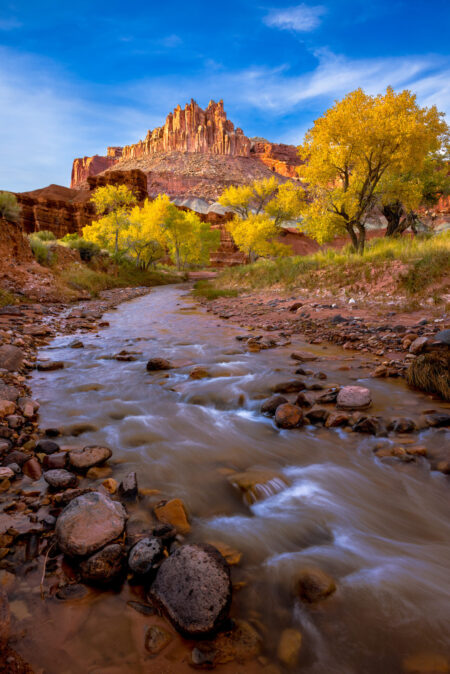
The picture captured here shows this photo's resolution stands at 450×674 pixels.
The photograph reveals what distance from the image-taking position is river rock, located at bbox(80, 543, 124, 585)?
1.78 metres

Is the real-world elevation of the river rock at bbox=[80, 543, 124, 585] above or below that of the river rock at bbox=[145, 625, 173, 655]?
above

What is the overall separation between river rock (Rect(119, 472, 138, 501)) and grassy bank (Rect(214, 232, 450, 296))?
33.2 feet

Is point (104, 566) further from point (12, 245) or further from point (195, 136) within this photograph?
point (195, 136)

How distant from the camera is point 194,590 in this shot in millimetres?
1641

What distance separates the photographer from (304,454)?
10.9 feet

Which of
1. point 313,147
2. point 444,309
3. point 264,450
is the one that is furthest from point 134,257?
point 264,450

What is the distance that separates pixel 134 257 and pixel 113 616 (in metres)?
39.3

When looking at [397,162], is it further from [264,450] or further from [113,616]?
[113,616]

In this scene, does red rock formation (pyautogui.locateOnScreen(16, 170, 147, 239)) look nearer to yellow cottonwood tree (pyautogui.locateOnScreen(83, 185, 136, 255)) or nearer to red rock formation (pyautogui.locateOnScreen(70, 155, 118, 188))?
yellow cottonwood tree (pyautogui.locateOnScreen(83, 185, 136, 255))

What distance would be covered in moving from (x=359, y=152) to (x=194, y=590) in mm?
19190

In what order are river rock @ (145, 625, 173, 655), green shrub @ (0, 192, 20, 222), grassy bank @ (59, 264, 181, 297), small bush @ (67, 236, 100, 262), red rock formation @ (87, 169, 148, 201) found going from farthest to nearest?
red rock formation @ (87, 169, 148, 201) → small bush @ (67, 236, 100, 262) → grassy bank @ (59, 264, 181, 297) → green shrub @ (0, 192, 20, 222) → river rock @ (145, 625, 173, 655)

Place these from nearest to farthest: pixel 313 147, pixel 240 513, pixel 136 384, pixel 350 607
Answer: pixel 350 607, pixel 240 513, pixel 136 384, pixel 313 147

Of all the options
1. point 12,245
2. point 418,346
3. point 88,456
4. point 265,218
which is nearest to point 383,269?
point 418,346

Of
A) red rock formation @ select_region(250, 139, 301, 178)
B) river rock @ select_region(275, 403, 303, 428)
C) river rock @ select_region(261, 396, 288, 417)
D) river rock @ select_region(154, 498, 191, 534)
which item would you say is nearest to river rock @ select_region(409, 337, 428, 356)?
river rock @ select_region(261, 396, 288, 417)
